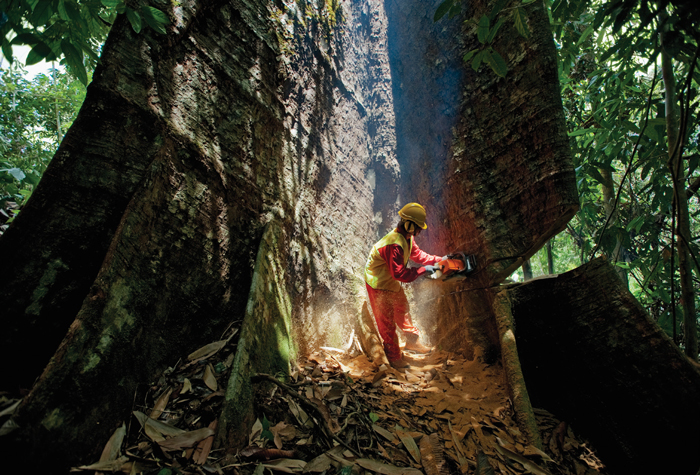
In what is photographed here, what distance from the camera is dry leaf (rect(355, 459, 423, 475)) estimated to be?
1.37 metres

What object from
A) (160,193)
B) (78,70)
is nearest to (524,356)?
(160,193)

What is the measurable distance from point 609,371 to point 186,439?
2.44m

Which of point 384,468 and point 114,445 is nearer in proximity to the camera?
point 114,445

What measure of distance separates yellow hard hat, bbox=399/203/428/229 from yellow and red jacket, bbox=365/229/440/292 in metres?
0.22

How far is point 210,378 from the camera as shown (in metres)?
1.63

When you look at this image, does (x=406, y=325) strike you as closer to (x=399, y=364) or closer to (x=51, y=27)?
(x=399, y=364)

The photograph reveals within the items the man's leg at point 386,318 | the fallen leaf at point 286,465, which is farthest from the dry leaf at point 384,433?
the man's leg at point 386,318

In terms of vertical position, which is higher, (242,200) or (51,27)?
(51,27)

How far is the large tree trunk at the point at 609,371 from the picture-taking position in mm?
1747

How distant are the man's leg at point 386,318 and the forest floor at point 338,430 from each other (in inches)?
25.7

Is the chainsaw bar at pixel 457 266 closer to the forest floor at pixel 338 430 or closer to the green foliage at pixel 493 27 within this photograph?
the forest floor at pixel 338 430

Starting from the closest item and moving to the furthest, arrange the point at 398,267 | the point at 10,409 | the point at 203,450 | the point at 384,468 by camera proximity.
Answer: the point at 10,409 < the point at 203,450 < the point at 384,468 < the point at 398,267

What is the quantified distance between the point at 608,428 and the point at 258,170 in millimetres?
2878

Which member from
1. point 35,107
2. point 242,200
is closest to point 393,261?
point 242,200
